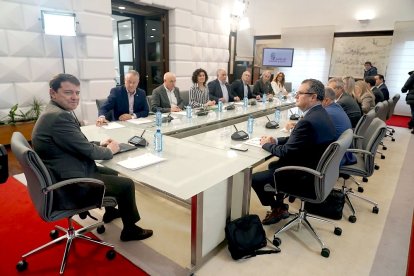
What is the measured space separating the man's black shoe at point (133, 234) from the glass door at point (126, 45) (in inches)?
223

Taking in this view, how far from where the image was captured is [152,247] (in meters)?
2.06

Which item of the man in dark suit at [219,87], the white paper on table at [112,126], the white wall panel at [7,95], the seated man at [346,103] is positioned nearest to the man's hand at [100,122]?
the white paper on table at [112,126]

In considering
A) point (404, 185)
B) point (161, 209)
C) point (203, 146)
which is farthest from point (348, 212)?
point (161, 209)

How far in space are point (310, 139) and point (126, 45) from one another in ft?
21.1

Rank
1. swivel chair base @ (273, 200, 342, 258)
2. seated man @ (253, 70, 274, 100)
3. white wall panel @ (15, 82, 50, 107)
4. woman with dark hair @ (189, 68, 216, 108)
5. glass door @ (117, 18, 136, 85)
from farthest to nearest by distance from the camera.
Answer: glass door @ (117, 18, 136, 85) → seated man @ (253, 70, 274, 100) → woman with dark hair @ (189, 68, 216, 108) → white wall panel @ (15, 82, 50, 107) → swivel chair base @ (273, 200, 342, 258)

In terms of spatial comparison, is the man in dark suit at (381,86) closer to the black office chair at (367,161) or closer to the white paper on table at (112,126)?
the black office chair at (367,161)

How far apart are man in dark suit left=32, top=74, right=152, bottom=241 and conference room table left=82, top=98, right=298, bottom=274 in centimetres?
15

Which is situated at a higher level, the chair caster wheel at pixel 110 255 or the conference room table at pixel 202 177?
the conference room table at pixel 202 177

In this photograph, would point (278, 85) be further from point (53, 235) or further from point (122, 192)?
point (53, 235)

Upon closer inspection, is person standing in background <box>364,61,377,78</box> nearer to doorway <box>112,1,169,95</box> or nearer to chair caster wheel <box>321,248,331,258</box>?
doorway <box>112,1,169,95</box>

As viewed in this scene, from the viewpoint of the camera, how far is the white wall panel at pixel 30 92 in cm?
420

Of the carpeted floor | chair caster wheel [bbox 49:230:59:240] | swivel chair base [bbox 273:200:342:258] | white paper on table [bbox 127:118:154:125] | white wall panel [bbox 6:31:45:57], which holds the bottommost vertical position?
the carpeted floor

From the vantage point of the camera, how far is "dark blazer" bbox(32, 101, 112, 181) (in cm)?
163

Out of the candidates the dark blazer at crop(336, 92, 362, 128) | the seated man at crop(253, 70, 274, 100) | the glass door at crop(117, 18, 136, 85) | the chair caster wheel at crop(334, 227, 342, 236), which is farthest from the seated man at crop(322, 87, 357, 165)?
the glass door at crop(117, 18, 136, 85)
